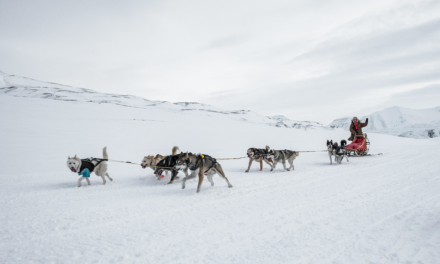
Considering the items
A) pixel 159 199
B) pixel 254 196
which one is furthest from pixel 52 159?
pixel 254 196

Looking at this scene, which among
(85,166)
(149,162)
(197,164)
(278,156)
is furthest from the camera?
(278,156)

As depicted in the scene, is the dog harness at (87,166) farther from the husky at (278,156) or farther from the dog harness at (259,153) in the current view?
the husky at (278,156)

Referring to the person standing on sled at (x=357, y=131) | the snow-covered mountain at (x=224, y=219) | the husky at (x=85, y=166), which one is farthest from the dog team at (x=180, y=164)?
the person standing on sled at (x=357, y=131)

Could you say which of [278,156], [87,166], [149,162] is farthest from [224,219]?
[278,156]

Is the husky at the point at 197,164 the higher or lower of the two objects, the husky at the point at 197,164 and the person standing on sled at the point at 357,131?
the lower

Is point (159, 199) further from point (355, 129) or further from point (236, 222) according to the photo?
point (355, 129)

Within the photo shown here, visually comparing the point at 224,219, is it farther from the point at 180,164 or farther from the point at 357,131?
the point at 357,131

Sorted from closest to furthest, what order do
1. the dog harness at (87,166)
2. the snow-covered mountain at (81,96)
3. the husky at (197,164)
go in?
the husky at (197,164) < the dog harness at (87,166) < the snow-covered mountain at (81,96)

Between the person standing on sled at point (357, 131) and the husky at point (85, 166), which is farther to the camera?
the person standing on sled at point (357, 131)

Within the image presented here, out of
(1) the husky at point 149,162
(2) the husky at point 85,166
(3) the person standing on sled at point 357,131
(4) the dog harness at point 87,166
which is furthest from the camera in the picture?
(3) the person standing on sled at point 357,131

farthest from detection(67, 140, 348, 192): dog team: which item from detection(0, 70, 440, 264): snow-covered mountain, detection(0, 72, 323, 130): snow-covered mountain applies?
detection(0, 72, 323, 130): snow-covered mountain

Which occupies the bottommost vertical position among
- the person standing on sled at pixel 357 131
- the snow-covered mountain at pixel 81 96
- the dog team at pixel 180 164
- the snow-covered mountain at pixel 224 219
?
the snow-covered mountain at pixel 224 219

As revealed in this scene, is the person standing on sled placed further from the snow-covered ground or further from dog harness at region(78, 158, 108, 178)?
dog harness at region(78, 158, 108, 178)

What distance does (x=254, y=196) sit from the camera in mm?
5520
